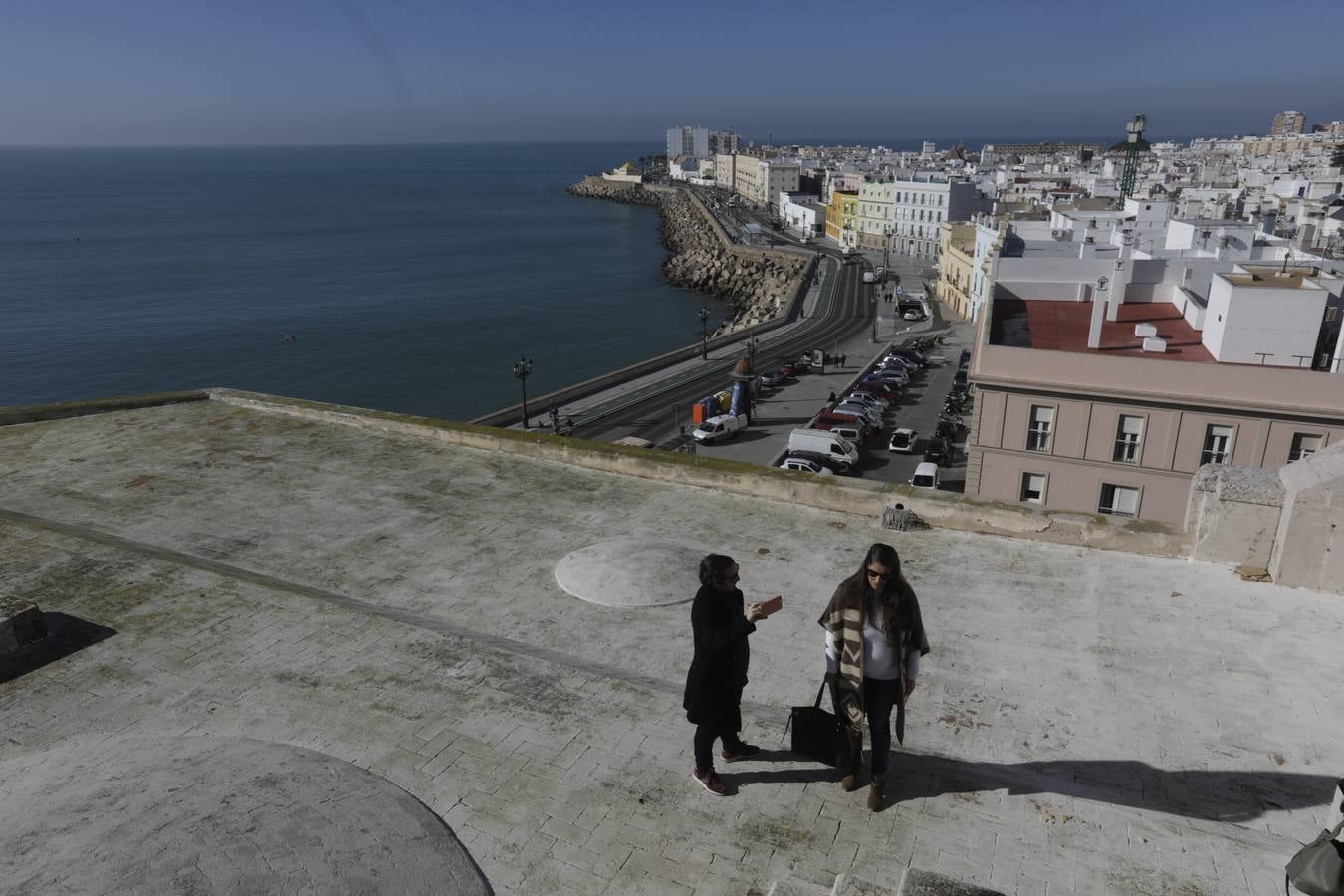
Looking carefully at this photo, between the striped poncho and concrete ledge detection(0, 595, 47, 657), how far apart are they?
7248 mm

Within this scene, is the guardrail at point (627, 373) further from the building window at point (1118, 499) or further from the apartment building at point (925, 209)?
the apartment building at point (925, 209)

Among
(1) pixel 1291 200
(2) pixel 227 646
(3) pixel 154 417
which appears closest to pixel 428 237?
(1) pixel 1291 200

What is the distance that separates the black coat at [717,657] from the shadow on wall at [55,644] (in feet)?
19.9

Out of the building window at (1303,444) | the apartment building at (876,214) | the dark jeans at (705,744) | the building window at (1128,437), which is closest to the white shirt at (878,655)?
the dark jeans at (705,744)

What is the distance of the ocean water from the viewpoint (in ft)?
204

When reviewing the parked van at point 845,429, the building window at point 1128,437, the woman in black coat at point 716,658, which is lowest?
the parked van at point 845,429

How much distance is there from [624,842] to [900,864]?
65.9 inches

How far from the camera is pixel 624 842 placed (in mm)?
5355

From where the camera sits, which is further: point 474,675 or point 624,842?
point 474,675

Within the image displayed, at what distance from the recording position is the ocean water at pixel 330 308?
62.1 metres

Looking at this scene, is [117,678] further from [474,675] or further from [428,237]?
[428,237]

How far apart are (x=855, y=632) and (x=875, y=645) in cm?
15

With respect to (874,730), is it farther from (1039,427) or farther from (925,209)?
(925,209)

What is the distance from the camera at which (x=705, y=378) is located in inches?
2044
